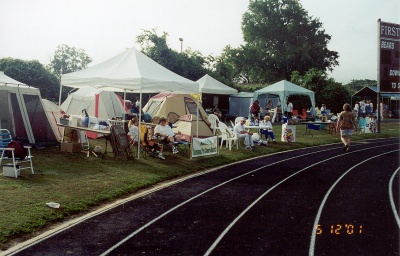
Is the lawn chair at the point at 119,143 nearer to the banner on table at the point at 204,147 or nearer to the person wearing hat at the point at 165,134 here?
the person wearing hat at the point at 165,134

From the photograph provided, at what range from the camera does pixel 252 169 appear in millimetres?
13125

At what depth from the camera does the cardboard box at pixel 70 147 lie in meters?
14.9

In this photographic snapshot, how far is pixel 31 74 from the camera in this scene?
35.9 meters

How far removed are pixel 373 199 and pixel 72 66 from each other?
222 ft

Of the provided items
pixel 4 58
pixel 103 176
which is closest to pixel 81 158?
pixel 103 176

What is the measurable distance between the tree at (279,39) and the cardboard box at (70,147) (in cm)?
4584

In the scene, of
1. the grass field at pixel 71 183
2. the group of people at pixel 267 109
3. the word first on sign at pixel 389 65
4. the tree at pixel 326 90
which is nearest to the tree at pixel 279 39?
the tree at pixel 326 90

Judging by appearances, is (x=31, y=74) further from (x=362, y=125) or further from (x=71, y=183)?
(x=71, y=183)

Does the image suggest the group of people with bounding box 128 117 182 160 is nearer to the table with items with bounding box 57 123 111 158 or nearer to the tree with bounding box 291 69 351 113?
the table with items with bounding box 57 123 111 158

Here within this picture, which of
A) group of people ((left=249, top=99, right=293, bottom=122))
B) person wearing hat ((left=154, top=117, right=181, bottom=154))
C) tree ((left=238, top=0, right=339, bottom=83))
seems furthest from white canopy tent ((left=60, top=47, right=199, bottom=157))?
Result: tree ((left=238, top=0, right=339, bottom=83))

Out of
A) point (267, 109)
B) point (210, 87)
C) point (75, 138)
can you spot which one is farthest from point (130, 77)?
point (267, 109)

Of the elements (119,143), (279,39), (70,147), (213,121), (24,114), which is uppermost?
(279,39)

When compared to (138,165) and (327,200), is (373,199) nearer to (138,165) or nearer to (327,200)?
(327,200)

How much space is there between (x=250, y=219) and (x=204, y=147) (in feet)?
23.9
